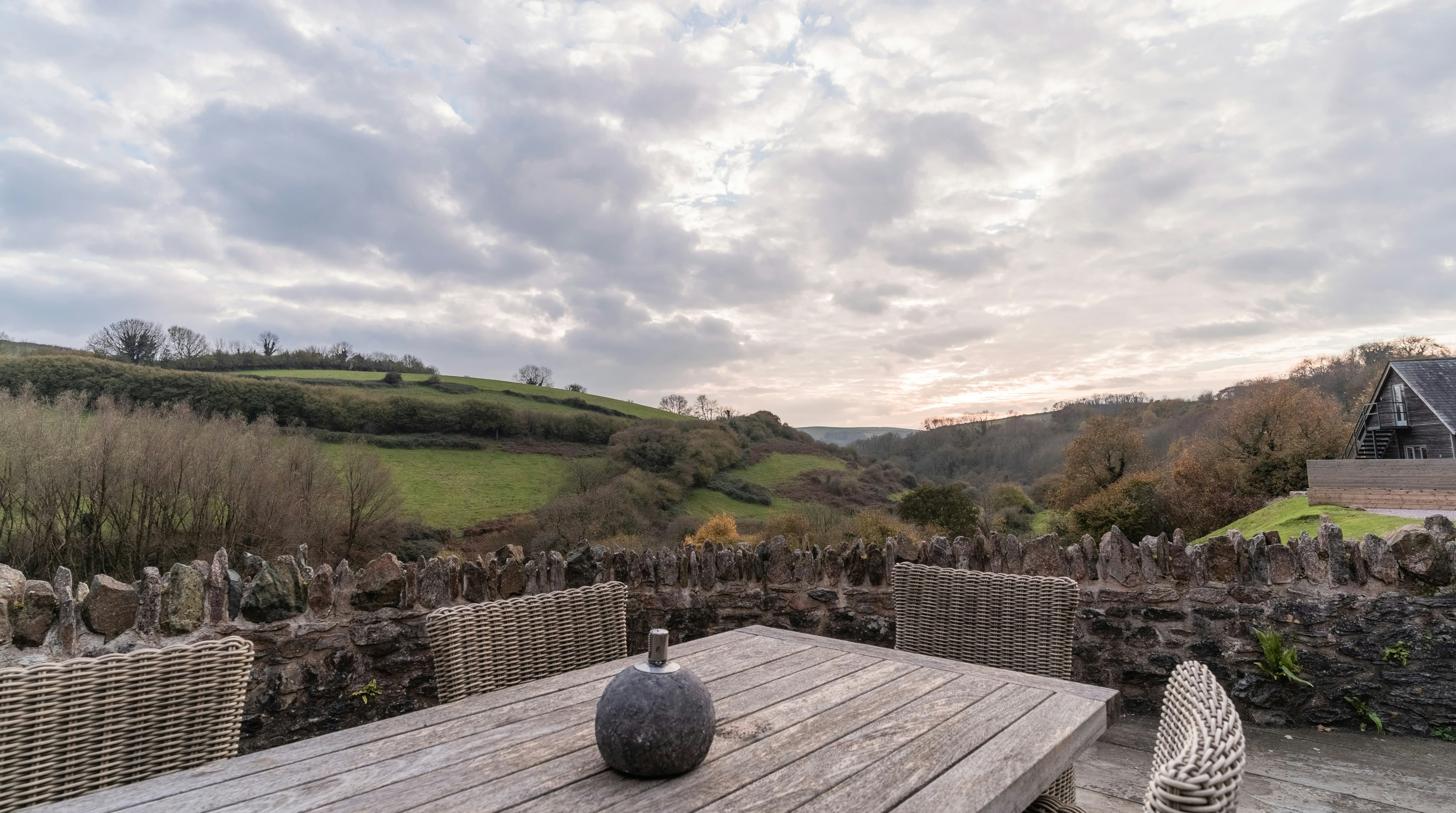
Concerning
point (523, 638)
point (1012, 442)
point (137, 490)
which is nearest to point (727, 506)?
point (137, 490)

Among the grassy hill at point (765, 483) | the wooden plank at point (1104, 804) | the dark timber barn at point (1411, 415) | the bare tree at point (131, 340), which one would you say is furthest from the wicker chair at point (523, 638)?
the dark timber barn at point (1411, 415)

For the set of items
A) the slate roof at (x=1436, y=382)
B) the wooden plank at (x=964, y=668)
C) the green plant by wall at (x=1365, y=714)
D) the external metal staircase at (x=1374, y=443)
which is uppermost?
the slate roof at (x=1436, y=382)

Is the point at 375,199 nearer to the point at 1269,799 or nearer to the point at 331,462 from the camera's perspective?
the point at 331,462

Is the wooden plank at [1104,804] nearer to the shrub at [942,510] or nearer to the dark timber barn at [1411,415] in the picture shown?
the shrub at [942,510]

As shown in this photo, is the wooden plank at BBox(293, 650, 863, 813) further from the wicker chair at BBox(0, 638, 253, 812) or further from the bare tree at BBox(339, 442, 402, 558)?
the bare tree at BBox(339, 442, 402, 558)

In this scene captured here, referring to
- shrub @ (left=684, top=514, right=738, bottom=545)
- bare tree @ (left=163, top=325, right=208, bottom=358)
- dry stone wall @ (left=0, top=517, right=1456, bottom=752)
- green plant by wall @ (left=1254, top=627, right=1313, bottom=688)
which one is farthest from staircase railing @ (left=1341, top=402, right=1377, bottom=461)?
bare tree @ (left=163, top=325, right=208, bottom=358)

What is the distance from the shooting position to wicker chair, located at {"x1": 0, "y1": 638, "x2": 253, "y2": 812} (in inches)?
51.5

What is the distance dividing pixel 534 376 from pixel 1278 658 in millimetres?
27257

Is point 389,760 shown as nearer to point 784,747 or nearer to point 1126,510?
point 784,747

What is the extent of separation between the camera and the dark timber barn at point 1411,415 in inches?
A: 541

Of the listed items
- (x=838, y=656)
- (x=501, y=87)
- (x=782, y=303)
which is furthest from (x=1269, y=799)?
(x=782, y=303)

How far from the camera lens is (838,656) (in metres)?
2.06

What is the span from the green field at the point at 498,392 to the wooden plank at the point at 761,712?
17.4 meters

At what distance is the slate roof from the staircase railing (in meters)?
3.18
